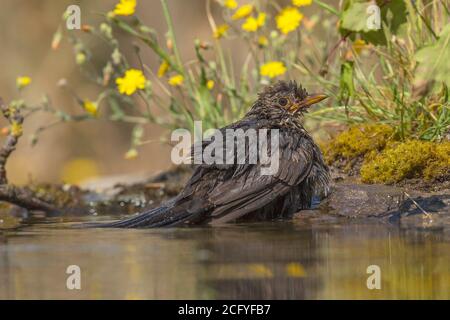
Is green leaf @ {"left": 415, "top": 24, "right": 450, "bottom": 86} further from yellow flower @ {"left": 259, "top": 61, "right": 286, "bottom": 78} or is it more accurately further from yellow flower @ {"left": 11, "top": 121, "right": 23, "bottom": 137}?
yellow flower @ {"left": 11, "top": 121, "right": 23, "bottom": 137}

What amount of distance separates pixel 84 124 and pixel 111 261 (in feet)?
28.0

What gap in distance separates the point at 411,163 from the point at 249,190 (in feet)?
3.96

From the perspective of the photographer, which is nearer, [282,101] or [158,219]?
[158,219]

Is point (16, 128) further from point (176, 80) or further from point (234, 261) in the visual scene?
point (234, 261)

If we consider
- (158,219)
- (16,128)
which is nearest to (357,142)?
(158,219)

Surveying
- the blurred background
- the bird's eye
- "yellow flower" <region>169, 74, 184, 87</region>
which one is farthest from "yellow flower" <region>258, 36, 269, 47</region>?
the blurred background

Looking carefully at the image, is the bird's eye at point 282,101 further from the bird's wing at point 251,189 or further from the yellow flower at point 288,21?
the yellow flower at point 288,21

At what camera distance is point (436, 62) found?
16.7ft

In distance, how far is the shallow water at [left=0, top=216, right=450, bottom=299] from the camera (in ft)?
12.7

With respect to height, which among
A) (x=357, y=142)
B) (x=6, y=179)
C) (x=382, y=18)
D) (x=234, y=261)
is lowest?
(x=234, y=261)

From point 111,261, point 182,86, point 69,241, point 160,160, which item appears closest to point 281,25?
point 182,86

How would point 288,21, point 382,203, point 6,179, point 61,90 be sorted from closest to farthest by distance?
point 382,203 < point 288,21 < point 6,179 < point 61,90

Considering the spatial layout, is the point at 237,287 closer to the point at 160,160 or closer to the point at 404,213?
the point at 404,213

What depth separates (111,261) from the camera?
184 inches
